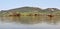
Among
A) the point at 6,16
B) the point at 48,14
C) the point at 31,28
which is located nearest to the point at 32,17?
the point at 48,14

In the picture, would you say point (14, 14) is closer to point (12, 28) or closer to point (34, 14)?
point (34, 14)

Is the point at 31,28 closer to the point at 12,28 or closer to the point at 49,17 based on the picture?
the point at 12,28

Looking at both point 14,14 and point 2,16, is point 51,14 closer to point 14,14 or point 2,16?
point 14,14

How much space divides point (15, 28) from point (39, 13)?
2.83m

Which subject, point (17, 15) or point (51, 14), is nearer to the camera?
point (51, 14)

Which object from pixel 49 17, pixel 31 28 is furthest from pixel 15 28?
pixel 49 17

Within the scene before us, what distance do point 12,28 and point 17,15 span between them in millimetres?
2784

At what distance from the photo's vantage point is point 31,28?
3.85m

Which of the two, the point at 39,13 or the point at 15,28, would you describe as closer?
the point at 15,28

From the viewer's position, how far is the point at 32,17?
20.6 ft

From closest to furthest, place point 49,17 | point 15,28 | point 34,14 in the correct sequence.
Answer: point 15,28 → point 49,17 → point 34,14

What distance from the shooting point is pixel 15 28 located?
3820mm

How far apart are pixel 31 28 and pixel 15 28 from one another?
1.59 feet

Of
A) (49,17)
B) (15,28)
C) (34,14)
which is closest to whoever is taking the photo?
(15,28)
